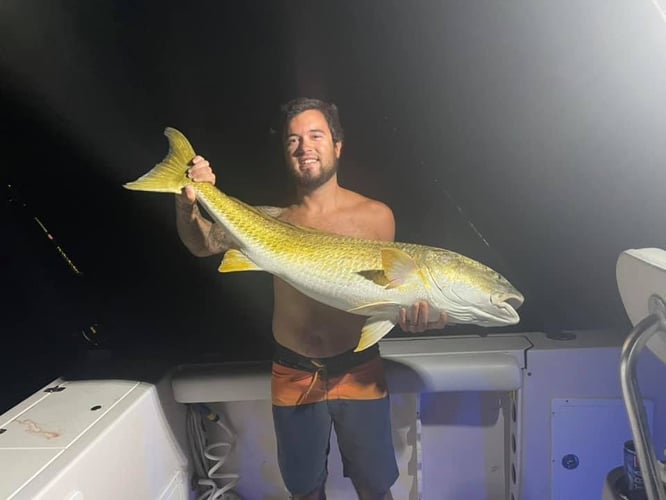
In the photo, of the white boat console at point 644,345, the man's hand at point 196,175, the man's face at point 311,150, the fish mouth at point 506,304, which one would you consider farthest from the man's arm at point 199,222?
the white boat console at point 644,345

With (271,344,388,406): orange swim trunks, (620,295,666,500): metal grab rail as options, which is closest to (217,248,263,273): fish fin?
(271,344,388,406): orange swim trunks

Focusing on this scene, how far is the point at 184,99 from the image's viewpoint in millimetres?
1316

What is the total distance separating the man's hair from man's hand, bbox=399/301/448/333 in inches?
18.1

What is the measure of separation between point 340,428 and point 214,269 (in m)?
0.54

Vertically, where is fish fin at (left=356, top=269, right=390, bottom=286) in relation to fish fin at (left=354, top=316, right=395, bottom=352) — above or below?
above

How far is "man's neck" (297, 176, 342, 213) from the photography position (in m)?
1.34

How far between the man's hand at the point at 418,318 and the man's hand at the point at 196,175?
1.82 ft

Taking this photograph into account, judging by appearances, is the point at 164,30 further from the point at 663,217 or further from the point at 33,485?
the point at 663,217

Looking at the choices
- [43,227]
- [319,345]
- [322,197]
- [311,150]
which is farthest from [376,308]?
[43,227]

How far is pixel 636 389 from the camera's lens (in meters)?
0.87

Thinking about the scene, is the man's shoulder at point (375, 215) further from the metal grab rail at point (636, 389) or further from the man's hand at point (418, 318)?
the metal grab rail at point (636, 389)

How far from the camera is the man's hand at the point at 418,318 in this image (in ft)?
3.93

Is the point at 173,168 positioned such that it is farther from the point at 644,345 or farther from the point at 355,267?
the point at 644,345

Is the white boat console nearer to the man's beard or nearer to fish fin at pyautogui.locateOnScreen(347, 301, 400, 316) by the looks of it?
fish fin at pyautogui.locateOnScreen(347, 301, 400, 316)
